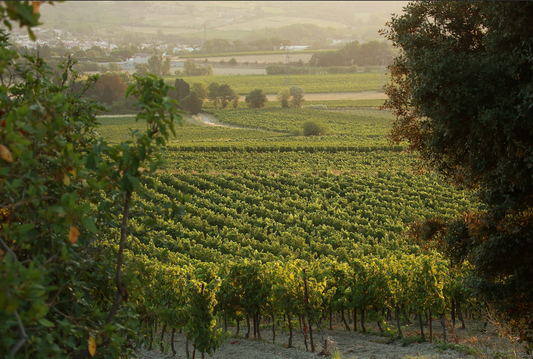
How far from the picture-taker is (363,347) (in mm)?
10852

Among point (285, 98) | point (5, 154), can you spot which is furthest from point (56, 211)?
point (285, 98)

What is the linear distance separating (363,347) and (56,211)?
9345mm

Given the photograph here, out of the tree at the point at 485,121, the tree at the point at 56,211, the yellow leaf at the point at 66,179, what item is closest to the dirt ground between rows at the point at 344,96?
the tree at the point at 485,121

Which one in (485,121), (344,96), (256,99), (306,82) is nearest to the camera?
(485,121)

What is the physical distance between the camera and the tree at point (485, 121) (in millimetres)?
7031

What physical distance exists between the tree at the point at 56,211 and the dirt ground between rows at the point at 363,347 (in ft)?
19.5

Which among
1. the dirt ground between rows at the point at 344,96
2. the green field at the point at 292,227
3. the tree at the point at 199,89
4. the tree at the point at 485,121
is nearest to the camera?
the tree at the point at 485,121

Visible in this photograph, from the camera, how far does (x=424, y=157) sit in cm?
948

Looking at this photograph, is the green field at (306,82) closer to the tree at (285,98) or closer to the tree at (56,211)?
the tree at (285,98)

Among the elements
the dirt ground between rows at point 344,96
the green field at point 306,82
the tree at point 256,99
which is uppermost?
the green field at point 306,82

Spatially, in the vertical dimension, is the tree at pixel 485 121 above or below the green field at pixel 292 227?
above

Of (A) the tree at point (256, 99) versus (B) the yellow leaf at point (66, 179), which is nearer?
(B) the yellow leaf at point (66, 179)

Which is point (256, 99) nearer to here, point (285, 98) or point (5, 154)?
point (285, 98)

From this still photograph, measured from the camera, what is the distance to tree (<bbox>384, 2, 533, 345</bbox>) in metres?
7.03
